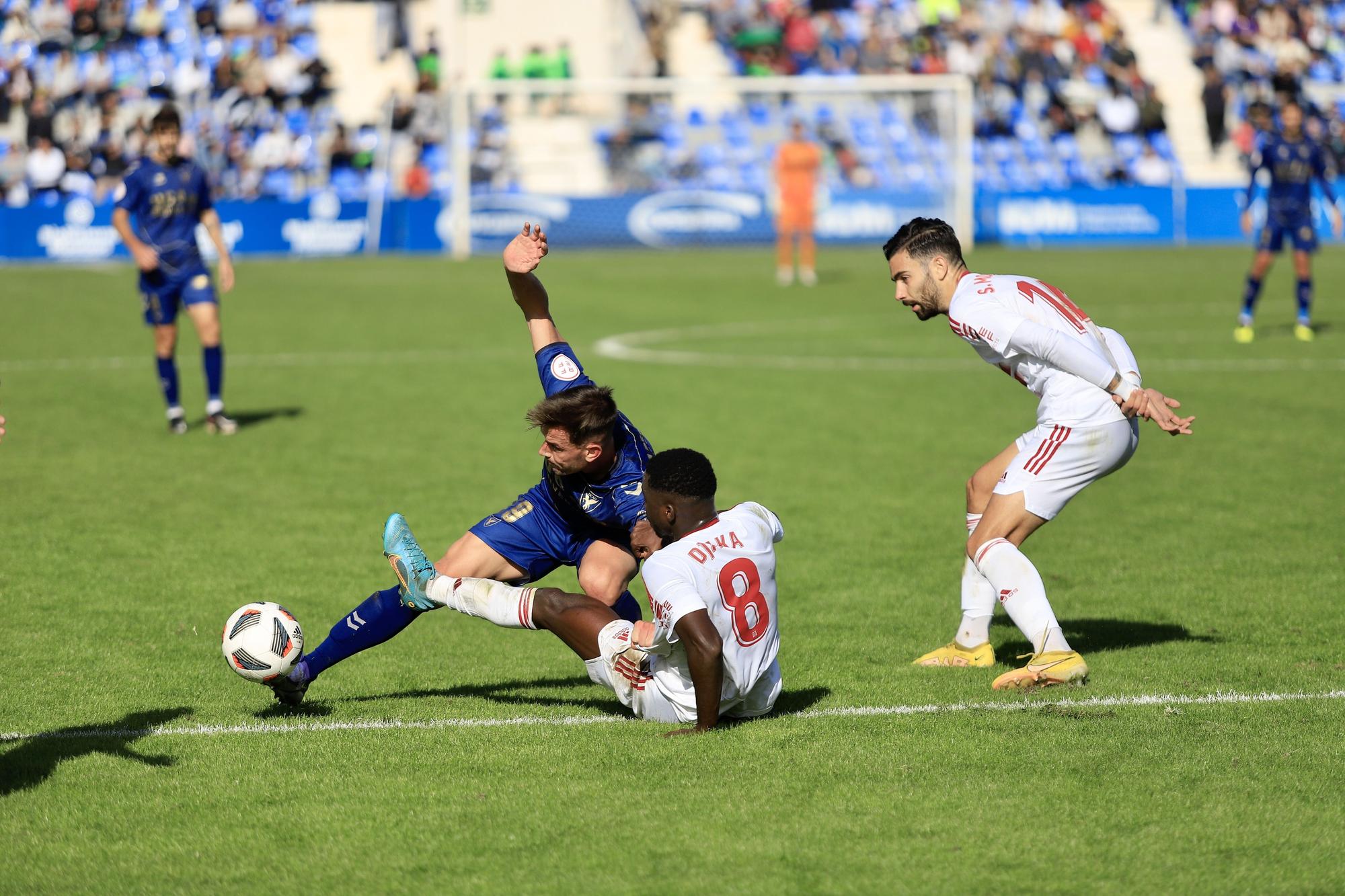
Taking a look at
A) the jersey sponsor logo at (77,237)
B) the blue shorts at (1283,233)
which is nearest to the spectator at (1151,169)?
the blue shorts at (1283,233)

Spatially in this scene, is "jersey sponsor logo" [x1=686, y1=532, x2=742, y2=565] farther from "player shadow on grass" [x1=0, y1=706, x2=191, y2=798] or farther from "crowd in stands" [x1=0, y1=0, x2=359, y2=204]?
"crowd in stands" [x1=0, y1=0, x2=359, y2=204]

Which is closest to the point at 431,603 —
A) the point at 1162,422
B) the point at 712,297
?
the point at 1162,422

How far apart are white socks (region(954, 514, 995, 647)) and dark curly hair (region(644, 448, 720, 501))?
5.00 ft

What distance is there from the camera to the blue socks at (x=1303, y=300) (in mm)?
17344

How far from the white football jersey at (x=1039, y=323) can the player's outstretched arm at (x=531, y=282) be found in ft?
5.08

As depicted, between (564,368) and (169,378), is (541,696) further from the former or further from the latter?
(169,378)

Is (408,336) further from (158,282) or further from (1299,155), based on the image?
(1299,155)

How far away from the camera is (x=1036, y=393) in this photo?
5.81m

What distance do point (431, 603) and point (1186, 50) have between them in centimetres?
3724

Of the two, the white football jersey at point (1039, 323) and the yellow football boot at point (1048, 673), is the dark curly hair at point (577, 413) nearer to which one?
the white football jersey at point (1039, 323)

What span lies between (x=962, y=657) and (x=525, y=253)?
2.35 meters

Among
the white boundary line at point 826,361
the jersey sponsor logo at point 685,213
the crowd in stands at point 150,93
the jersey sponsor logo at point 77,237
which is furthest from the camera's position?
the jersey sponsor logo at point 685,213

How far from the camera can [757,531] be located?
518 cm

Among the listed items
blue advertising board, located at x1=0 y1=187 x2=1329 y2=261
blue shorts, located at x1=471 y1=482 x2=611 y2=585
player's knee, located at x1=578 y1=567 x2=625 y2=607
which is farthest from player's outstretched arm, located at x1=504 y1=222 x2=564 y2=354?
blue advertising board, located at x1=0 y1=187 x2=1329 y2=261
